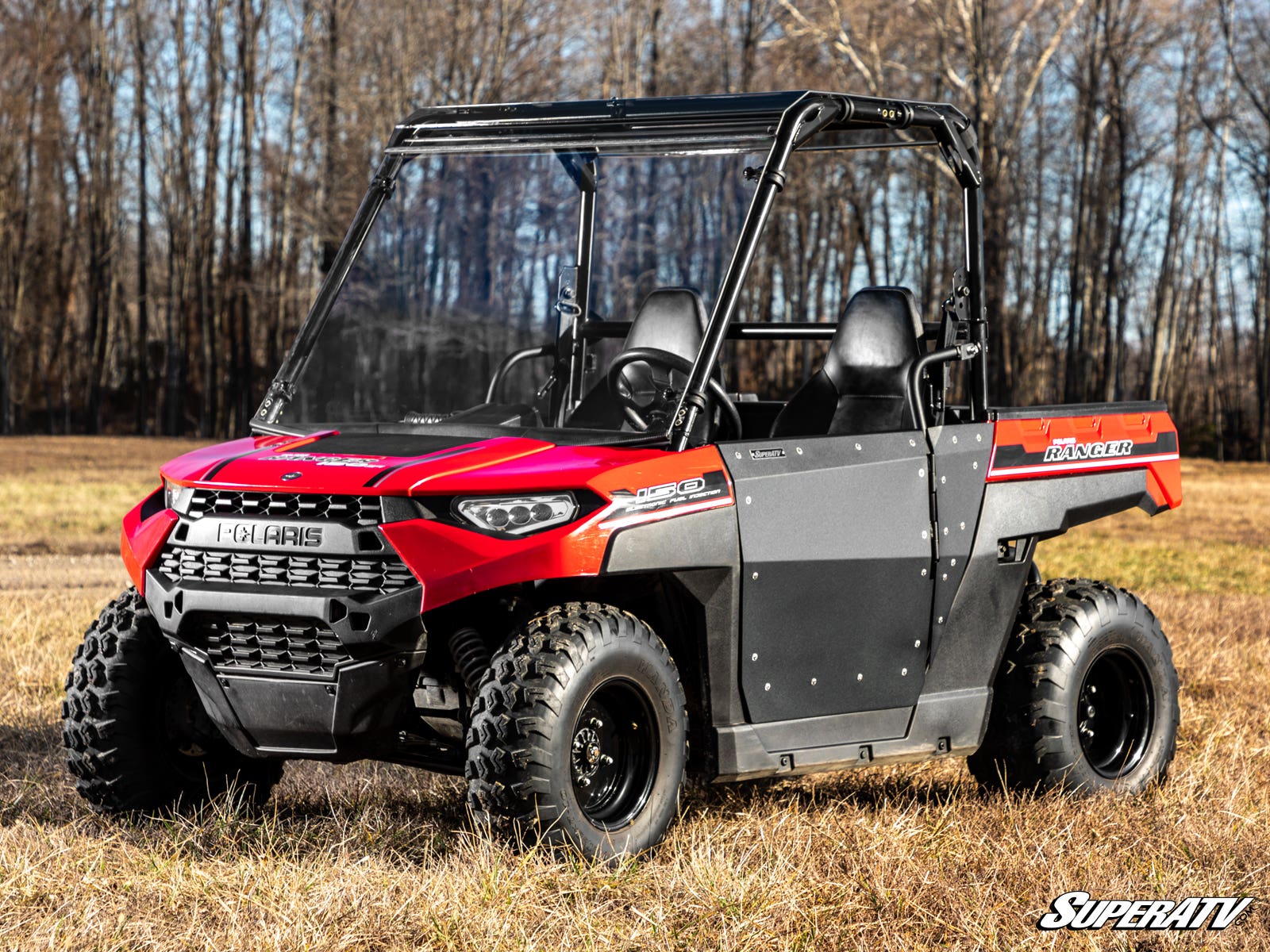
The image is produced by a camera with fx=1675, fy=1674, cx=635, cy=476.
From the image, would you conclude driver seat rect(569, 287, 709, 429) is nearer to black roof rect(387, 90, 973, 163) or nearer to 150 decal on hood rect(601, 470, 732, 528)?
black roof rect(387, 90, 973, 163)

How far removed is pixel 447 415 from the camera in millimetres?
5309

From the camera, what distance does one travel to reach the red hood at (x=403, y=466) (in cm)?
413

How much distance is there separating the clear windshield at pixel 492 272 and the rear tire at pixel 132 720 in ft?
2.74

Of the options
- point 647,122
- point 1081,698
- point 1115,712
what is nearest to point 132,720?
point 647,122

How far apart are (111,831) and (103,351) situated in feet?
121

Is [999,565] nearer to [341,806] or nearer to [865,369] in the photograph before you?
[865,369]

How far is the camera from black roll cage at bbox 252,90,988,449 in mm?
4879

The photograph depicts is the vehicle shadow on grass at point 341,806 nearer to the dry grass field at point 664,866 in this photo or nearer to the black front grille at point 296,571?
the dry grass field at point 664,866

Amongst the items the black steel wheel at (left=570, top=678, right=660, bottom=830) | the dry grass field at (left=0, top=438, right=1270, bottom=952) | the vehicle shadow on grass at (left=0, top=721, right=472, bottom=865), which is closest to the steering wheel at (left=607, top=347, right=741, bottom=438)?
the black steel wheel at (left=570, top=678, right=660, bottom=830)

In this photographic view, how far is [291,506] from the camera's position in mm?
4219

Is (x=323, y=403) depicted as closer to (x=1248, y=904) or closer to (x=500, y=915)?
(x=500, y=915)

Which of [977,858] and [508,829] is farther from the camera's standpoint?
[977,858]

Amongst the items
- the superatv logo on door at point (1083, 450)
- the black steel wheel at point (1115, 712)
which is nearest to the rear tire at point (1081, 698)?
the black steel wheel at point (1115, 712)

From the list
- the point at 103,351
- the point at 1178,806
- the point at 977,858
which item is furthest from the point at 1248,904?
the point at 103,351
